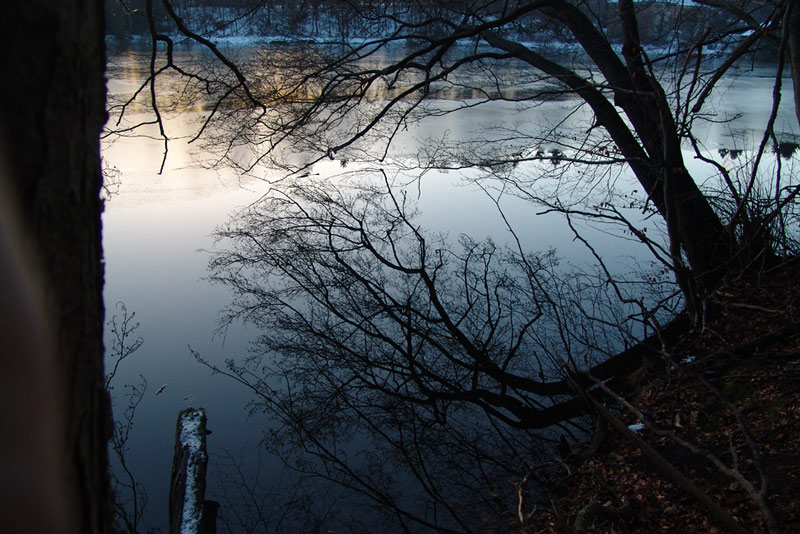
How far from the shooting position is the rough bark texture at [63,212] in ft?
2.08

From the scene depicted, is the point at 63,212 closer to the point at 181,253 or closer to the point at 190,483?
the point at 190,483

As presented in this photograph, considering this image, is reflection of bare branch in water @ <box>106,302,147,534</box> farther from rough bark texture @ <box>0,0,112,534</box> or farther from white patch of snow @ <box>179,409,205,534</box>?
rough bark texture @ <box>0,0,112,534</box>

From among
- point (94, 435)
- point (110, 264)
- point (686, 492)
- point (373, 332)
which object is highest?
point (110, 264)

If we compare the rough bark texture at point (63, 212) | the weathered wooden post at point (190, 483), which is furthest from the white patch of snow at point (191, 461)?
the rough bark texture at point (63, 212)

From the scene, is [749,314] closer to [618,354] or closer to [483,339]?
[618,354]

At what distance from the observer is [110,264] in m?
6.93

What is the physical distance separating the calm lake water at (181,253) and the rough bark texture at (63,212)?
3474mm

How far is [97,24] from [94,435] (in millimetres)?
508

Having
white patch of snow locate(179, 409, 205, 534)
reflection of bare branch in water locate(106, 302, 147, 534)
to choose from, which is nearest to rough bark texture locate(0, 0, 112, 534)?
reflection of bare branch in water locate(106, 302, 147, 534)

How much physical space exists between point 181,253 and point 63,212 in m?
6.85

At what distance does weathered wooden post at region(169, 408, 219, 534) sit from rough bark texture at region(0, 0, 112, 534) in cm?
257

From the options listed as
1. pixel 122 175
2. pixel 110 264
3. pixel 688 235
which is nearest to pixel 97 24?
pixel 688 235

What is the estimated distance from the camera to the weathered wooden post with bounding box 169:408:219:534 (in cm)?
312

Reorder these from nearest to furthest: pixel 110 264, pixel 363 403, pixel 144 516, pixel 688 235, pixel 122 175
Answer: pixel 144 516 < pixel 363 403 < pixel 688 235 < pixel 110 264 < pixel 122 175
